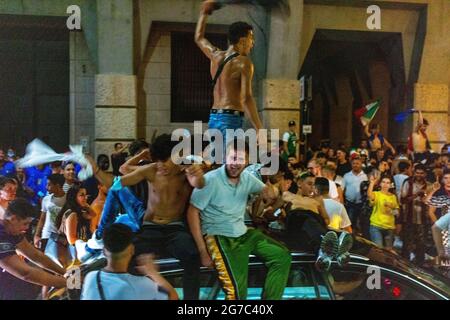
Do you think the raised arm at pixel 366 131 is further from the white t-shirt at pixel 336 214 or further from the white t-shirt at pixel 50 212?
the white t-shirt at pixel 50 212

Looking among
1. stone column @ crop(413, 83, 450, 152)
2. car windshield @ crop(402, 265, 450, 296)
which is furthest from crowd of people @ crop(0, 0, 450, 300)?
stone column @ crop(413, 83, 450, 152)

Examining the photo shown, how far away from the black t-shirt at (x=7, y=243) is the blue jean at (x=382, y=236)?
235 centimetres

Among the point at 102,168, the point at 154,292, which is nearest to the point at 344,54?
the point at 102,168

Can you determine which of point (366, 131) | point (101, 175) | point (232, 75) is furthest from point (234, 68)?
point (366, 131)

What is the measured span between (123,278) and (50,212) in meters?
0.72

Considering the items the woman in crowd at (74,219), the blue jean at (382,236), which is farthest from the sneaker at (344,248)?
the woman in crowd at (74,219)

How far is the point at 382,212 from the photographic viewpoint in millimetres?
3441

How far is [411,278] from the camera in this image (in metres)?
2.57

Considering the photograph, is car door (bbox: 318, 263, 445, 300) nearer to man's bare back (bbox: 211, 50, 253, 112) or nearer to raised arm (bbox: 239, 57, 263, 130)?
raised arm (bbox: 239, 57, 263, 130)

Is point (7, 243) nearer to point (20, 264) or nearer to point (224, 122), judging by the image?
point (20, 264)

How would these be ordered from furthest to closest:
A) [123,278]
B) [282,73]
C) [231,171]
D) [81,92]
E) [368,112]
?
1. [368,112]
2. [282,73]
3. [81,92]
4. [231,171]
5. [123,278]

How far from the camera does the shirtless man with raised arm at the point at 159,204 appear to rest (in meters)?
2.53
